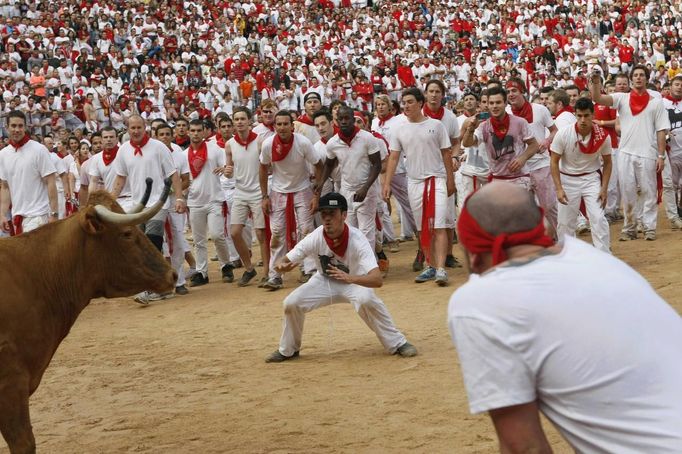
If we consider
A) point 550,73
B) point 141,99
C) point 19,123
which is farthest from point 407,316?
point 550,73

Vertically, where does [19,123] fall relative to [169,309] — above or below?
above

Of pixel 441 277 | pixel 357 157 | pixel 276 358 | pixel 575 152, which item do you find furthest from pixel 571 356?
pixel 357 157

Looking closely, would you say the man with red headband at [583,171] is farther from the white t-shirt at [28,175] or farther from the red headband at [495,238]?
the red headband at [495,238]

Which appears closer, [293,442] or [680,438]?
[680,438]

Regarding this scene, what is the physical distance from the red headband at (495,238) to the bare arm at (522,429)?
0.47m

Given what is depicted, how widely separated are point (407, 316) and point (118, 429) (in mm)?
4213

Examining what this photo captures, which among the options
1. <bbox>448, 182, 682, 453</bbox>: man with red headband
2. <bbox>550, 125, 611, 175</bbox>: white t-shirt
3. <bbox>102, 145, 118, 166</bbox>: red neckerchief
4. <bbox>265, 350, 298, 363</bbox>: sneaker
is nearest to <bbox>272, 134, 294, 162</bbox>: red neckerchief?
<bbox>102, 145, 118, 166</bbox>: red neckerchief

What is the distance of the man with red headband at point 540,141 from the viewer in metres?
13.1

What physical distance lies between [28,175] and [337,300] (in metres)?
4.84

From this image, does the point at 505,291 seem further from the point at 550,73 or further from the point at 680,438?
the point at 550,73

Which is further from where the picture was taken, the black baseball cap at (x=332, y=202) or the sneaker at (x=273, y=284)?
the sneaker at (x=273, y=284)

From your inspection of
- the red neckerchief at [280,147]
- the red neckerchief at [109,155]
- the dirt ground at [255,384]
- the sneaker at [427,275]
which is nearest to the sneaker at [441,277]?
the dirt ground at [255,384]

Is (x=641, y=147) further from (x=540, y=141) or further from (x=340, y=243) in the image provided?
(x=340, y=243)

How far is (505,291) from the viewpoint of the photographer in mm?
3049
